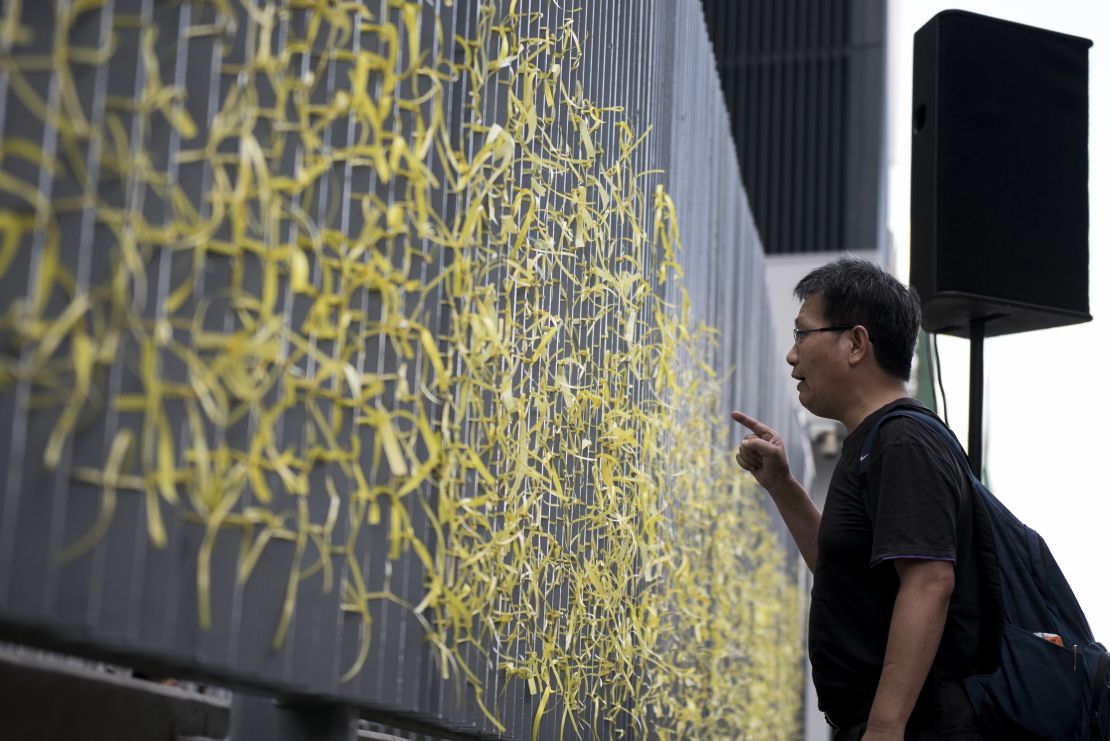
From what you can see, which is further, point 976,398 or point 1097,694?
point 976,398

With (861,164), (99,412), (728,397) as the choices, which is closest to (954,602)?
(99,412)

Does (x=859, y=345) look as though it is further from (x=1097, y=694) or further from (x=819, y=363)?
(x=1097, y=694)

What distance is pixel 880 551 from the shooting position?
83.1 inches

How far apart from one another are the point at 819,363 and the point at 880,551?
1.49 ft

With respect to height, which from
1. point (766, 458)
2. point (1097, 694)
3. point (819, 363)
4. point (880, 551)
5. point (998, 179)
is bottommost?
point (1097, 694)

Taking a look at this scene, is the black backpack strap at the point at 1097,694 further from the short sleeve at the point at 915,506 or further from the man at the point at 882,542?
the short sleeve at the point at 915,506

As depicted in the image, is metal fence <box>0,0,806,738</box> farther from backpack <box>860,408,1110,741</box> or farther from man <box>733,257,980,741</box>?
backpack <box>860,408,1110,741</box>

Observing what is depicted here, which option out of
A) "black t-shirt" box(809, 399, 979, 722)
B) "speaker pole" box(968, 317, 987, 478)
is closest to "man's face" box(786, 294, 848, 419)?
"black t-shirt" box(809, 399, 979, 722)

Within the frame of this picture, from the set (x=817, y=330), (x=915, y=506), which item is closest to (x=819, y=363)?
(x=817, y=330)

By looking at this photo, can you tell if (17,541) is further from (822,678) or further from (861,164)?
(861,164)

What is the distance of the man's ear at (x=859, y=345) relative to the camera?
2.43m

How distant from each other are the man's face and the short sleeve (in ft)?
0.94

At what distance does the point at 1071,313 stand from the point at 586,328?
167 cm

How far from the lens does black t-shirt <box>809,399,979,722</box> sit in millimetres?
2107
